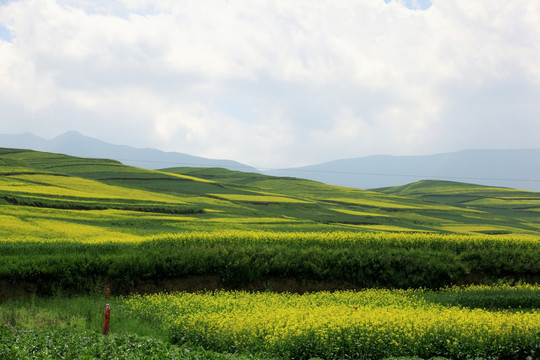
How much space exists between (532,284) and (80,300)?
74.1ft

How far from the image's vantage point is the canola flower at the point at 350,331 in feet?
42.3

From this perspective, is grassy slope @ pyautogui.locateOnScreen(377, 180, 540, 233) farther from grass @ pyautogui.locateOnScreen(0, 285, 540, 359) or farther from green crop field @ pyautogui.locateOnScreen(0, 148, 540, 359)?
grass @ pyautogui.locateOnScreen(0, 285, 540, 359)

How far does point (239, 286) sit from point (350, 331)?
1014cm

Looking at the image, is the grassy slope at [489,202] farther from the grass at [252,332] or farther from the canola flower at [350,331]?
the grass at [252,332]

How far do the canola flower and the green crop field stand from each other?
44mm

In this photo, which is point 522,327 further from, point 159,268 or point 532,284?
point 159,268

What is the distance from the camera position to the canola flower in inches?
508

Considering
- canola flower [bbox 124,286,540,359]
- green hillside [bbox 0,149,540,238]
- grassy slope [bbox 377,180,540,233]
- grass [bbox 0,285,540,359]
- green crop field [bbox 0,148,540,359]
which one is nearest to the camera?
grass [bbox 0,285,540,359]

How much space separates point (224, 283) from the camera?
22578 millimetres

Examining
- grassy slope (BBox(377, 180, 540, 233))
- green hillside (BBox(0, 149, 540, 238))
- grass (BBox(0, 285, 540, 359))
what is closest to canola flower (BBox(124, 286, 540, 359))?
grass (BBox(0, 285, 540, 359))

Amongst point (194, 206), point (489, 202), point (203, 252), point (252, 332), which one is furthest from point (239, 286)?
point (489, 202)

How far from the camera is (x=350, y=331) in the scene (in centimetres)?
1331

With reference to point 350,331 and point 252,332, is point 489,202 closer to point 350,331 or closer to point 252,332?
point 350,331

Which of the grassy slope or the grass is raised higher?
the grassy slope
